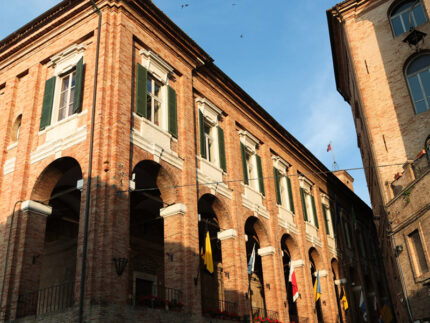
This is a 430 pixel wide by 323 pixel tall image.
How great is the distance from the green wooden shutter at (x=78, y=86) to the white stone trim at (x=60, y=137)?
257 millimetres

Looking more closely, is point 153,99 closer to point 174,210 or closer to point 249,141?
point 174,210

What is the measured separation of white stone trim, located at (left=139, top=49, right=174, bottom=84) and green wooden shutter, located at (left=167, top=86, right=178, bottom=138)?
1.42 feet

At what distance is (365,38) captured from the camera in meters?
22.2

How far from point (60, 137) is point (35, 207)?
2184 mm

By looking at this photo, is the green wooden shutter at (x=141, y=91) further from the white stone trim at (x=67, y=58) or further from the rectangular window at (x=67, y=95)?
the rectangular window at (x=67, y=95)

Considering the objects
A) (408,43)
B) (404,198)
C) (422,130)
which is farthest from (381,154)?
(408,43)

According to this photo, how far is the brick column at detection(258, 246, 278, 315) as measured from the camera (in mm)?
17917

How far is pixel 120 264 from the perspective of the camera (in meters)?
11.0

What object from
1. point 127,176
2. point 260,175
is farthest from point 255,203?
point 127,176

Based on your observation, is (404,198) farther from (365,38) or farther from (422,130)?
(365,38)

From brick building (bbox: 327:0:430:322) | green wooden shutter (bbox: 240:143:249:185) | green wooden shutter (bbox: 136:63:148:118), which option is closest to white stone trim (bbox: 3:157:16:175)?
green wooden shutter (bbox: 136:63:148:118)

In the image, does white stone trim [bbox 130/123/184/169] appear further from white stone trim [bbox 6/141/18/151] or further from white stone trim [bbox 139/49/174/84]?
white stone trim [bbox 6/141/18/151]

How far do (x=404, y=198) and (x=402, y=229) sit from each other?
3.75 feet

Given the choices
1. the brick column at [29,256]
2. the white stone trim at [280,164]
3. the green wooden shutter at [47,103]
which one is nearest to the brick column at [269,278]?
the white stone trim at [280,164]
